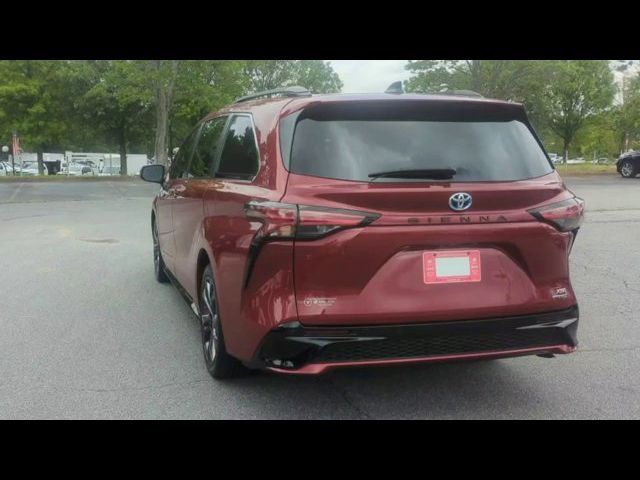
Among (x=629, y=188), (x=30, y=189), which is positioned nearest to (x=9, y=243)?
(x=30, y=189)

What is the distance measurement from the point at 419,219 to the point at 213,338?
5.49 ft

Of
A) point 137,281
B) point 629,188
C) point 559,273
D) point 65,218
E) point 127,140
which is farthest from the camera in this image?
point 127,140

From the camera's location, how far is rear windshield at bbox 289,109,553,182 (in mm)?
3303

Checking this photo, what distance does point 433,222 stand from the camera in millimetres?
3232

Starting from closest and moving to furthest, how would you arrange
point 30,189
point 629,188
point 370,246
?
point 370,246 < point 629,188 < point 30,189

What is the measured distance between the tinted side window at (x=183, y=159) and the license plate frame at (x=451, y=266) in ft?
9.52

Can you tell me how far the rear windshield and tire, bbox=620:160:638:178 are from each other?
28610 mm

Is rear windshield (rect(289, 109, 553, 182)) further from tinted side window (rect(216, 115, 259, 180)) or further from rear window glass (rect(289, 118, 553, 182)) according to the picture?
tinted side window (rect(216, 115, 259, 180))

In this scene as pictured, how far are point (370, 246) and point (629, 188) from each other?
70.4ft

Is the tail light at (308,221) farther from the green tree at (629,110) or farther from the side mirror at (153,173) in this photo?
the green tree at (629,110)

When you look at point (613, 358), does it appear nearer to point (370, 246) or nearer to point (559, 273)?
point (559, 273)

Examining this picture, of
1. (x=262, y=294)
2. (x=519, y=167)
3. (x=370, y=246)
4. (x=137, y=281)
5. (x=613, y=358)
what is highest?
(x=519, y=167)

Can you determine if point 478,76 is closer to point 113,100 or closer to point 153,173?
point 113,100

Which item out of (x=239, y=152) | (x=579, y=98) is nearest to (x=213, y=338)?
(x=239, y=152)
